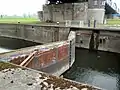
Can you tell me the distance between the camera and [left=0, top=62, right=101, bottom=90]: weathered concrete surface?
123 inches

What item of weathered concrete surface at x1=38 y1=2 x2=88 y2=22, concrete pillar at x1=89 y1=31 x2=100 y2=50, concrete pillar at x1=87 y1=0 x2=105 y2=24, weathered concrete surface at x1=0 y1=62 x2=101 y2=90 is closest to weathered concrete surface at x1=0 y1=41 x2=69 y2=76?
weathered concrete surface at x1=0 y1=62 x2=101 y2=90

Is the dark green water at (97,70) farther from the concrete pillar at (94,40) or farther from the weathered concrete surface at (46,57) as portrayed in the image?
the concrete pillar at (94,40)

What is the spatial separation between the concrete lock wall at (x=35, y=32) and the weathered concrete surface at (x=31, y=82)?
651 inches

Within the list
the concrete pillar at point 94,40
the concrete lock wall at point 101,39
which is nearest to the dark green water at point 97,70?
the concrete lock wall at point 101,39

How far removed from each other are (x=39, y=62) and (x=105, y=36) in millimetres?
11050

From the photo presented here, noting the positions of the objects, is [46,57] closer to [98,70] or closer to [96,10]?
[98,70]

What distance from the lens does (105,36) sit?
18.5 meters

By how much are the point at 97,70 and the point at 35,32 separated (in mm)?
12731

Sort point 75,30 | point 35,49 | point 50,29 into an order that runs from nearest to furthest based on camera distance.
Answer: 1. point 35,49
2. point 75,30
3. point 50,29

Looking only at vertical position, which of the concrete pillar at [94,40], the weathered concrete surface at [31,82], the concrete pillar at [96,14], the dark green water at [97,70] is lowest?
the dark green water at [97,70]

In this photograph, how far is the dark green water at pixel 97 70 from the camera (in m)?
10.4

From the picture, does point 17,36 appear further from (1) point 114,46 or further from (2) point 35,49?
(2) point 35,49

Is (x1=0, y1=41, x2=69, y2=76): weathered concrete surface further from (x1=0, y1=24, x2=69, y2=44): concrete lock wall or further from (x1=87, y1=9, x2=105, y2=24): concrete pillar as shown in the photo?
(x1=87, y1=9, x2=105, y2=24): concrete pillar

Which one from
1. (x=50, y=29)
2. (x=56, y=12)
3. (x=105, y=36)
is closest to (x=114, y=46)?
(x=105, y=36)
